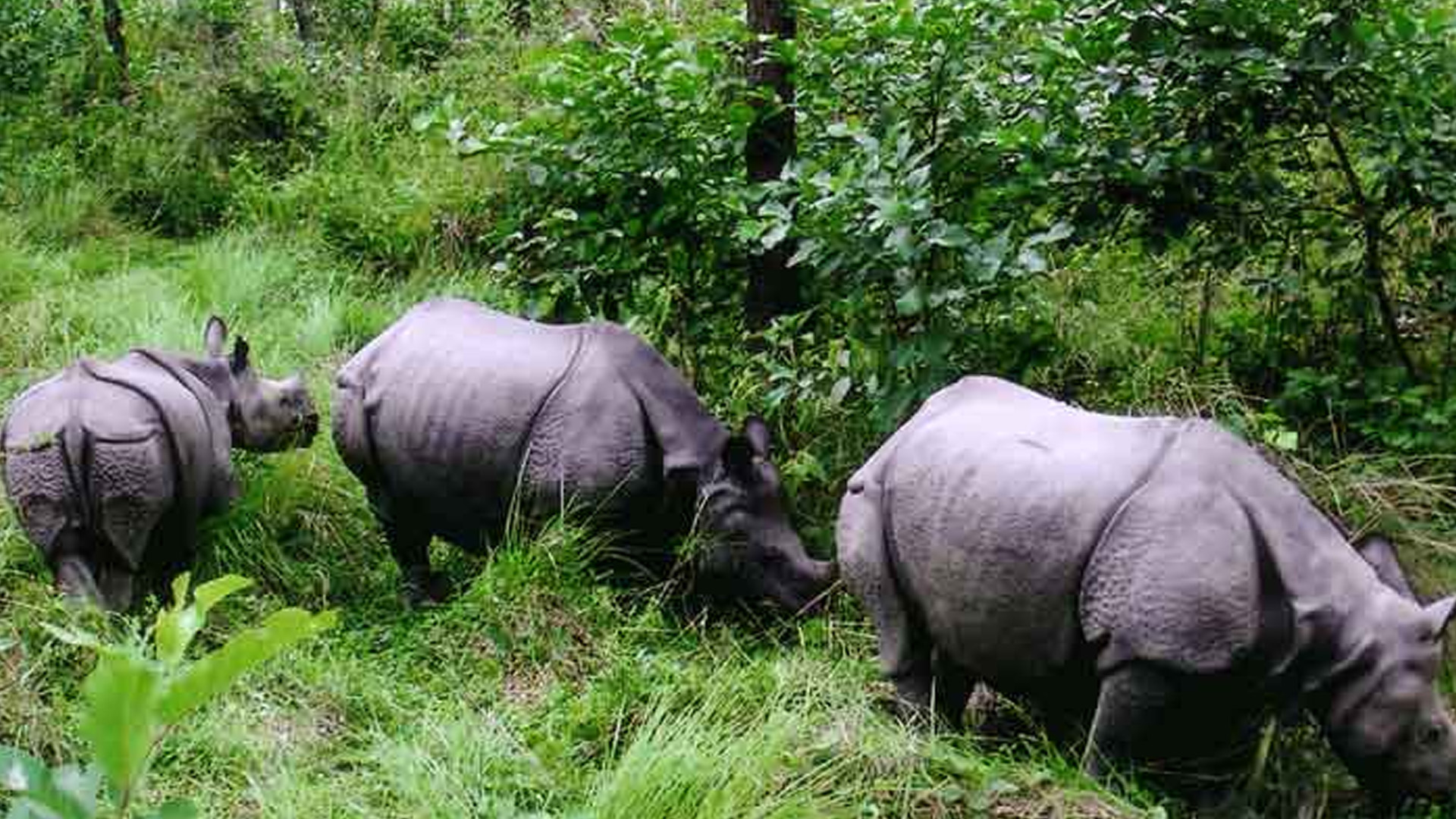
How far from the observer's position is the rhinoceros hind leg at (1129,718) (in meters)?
4.02

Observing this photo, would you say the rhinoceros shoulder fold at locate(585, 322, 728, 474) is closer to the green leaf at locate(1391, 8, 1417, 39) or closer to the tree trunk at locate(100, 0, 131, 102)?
the green leaf at locate(1391, 8, 1417, 39)

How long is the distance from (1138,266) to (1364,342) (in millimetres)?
1332

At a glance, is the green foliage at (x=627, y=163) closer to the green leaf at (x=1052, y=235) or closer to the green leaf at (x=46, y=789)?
the green leaf at (x=1052, y=235)

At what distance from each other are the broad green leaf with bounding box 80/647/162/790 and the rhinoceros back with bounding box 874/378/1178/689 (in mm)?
3009

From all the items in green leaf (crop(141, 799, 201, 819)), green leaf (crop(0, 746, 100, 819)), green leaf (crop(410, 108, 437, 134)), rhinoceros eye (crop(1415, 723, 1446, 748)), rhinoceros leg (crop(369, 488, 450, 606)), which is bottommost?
rhinoceros leg (crop(369, 488, 450, 606))

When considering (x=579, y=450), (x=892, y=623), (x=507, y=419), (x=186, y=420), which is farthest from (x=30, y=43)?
(x=892, y=623)

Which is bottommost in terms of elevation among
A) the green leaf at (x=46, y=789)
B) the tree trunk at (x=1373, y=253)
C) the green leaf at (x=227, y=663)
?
the tree trunk at (x=1373, y=253)

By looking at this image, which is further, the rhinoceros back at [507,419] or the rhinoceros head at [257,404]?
the rhinoceros head at [257,404]

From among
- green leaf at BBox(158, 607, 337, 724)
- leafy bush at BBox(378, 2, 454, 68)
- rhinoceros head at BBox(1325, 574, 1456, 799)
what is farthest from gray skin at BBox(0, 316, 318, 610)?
leafy bush at BBox(378, 2, 454, 68)

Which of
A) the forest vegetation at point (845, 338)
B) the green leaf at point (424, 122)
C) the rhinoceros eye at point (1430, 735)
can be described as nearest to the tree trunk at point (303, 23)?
the forest vegetation at point (845, 338)

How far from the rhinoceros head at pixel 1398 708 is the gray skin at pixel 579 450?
1.99m

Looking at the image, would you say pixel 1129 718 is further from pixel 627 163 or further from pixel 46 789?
pixel 627 163

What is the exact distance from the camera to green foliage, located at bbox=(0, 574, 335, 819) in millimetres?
1429

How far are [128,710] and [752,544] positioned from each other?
4213mm
